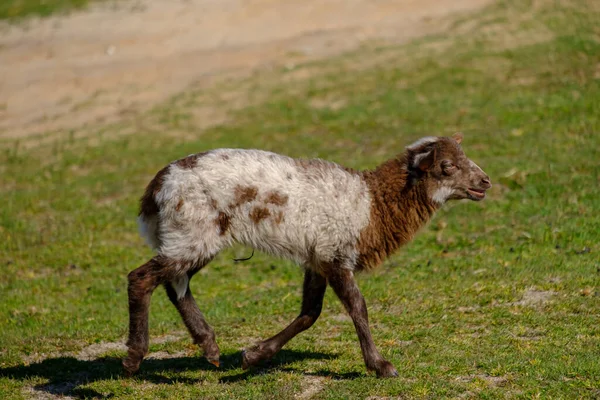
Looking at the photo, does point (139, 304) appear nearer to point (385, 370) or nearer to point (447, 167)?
point (385, 370)

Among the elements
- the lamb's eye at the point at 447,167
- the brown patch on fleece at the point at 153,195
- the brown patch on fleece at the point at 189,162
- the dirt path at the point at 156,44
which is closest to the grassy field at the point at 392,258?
the brown patch on fleece at the point at 153,195

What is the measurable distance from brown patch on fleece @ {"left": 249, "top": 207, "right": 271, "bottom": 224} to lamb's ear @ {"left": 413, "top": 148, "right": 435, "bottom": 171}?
5.16 feet

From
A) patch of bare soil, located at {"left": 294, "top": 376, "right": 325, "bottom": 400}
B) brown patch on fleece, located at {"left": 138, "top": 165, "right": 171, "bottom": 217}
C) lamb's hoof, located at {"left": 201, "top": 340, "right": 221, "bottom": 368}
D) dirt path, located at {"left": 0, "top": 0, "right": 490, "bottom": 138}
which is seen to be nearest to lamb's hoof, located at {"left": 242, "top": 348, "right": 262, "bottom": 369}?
lamb's hoof, located at {"left": 201, "top": 340, "right": 221, "bottom": 368}

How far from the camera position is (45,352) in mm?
9312

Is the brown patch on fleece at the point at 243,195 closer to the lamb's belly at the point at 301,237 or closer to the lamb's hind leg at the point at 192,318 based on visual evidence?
the lamb's belly at the point at 301,237

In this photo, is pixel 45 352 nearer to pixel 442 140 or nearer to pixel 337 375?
pixel 337 375

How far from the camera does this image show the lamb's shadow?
27.0 ft

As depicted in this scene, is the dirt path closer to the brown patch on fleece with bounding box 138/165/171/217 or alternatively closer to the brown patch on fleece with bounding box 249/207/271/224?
the brown patch on fleece with bounding box 138/165/171/217

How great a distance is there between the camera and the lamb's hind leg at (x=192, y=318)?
8.33 metres

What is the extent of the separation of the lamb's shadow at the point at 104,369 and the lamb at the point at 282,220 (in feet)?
0.97

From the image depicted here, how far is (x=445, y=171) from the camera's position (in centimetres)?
853

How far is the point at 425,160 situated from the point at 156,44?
20.4 meters

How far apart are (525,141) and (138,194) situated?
23.3ft

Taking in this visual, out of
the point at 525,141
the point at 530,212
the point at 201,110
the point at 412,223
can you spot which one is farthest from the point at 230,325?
the point at 201,110
